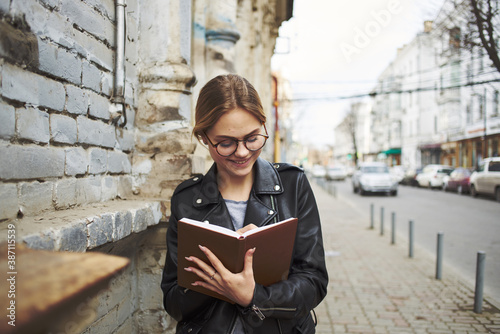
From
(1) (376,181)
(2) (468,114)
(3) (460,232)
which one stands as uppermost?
(2) (468,114)

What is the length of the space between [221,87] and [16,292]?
113 centimetres

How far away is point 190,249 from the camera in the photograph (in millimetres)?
1669

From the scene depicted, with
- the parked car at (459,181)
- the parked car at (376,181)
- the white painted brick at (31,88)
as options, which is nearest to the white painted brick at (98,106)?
the white painted brick at (31,88)

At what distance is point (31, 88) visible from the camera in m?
2.01

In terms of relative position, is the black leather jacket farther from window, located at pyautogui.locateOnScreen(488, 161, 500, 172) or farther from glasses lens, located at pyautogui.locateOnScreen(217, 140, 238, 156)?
window, located at pyautogui.locateOnScreen(488, 161, 500, 172)

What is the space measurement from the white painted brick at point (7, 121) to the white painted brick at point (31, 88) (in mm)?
51

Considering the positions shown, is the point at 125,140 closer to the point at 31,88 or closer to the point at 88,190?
the point at 88,190

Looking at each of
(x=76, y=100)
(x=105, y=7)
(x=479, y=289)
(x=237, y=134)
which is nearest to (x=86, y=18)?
(x=105, y=7)

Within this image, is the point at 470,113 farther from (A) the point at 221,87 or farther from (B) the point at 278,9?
(A) the point at 221,87

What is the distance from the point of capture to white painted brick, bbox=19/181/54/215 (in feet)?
6.43

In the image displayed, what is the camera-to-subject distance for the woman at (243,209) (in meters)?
1.77

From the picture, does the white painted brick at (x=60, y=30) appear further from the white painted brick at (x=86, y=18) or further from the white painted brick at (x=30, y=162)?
the white painted brick at (x=30, y=162)

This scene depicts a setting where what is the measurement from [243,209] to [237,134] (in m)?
0.38

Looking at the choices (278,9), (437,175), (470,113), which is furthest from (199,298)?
(470,113)
